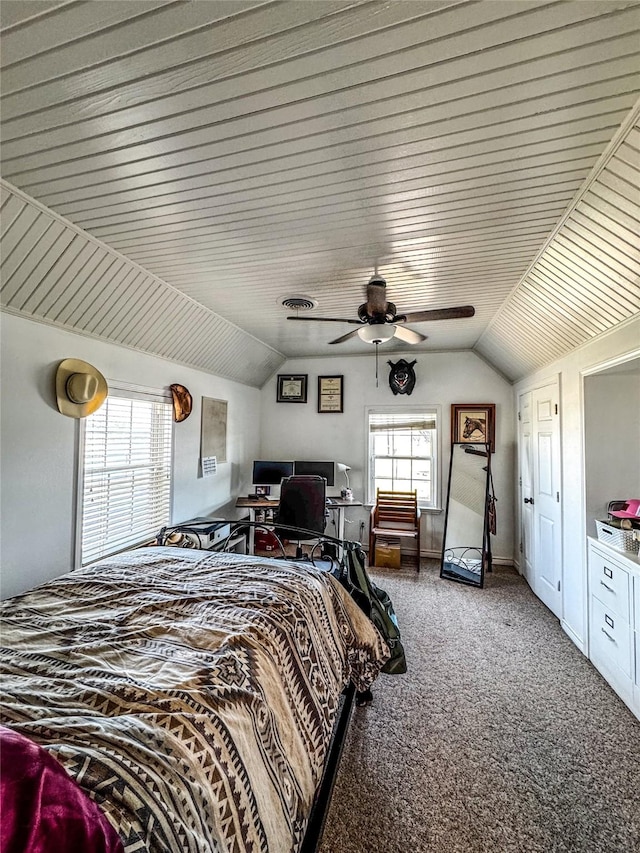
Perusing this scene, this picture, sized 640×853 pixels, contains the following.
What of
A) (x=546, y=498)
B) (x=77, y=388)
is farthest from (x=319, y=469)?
(x=77, y=388)

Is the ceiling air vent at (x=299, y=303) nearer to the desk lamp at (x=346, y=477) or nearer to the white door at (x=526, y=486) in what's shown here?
the desk lamp at (x=346, y=477)

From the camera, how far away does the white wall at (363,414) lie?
475 centimetres

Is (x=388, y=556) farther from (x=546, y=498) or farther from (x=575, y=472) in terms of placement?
(x=575, y=472)

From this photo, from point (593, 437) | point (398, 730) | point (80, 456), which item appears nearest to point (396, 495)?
point (593, 437)

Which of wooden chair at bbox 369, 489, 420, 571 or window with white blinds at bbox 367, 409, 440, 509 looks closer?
wooden chair at bbox 369, 489, 420, 571

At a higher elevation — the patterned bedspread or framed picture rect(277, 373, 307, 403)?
framed picture rect(277, 373, 307, 403)

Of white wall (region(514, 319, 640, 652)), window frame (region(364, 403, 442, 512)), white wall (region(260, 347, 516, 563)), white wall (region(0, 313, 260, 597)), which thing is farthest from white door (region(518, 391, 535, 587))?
white wall (region(0, 313, 260, 597))

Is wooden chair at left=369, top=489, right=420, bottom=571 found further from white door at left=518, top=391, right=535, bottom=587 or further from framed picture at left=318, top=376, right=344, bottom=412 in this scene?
framed picture at left=318, top=376, right=344, bottom=412

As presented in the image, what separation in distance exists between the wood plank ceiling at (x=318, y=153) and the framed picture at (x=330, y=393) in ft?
7.93

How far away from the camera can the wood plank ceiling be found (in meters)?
1.08

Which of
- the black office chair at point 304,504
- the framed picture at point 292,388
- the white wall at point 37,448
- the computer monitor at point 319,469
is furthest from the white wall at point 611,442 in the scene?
the white wall at point 37,448

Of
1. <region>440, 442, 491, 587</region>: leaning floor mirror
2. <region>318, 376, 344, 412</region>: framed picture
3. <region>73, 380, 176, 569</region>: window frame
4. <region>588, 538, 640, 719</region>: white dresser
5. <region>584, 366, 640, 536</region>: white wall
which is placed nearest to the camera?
<region>588, 538, 640, 719</region>: white dresser

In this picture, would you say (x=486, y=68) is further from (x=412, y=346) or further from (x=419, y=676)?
(x=412, y=346)

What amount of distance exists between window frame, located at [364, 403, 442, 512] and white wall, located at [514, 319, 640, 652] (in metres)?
1.77
